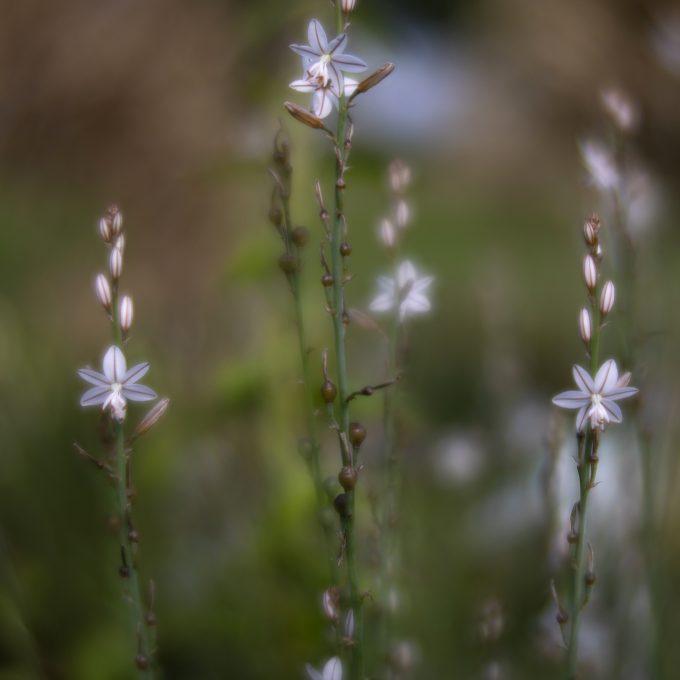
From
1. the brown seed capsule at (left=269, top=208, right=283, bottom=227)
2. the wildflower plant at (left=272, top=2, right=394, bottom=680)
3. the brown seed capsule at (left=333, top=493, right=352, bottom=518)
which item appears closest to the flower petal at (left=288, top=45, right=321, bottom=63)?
the wildflower plant at (left=272, top=2, right=394, bottom=680)

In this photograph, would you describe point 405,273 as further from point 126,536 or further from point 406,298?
point 126,536

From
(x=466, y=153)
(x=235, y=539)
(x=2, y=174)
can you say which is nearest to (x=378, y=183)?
(x=235, y=539)

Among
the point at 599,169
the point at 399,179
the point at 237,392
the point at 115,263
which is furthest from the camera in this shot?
the point at 237,392

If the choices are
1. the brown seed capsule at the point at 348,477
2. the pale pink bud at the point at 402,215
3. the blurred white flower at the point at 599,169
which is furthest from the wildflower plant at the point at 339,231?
the blurred white flower at the point at 599,169

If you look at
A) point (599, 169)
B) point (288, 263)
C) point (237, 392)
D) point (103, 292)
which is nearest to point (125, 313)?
point (103, 292)

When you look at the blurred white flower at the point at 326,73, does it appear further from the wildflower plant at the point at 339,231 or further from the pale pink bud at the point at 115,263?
the pale pink bud at the point at 115,263

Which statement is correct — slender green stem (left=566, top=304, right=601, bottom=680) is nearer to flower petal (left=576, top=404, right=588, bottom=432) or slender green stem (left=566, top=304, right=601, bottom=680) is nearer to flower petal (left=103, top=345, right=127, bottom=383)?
flower petal (left=576, top=404, right=588, bottom=432)
